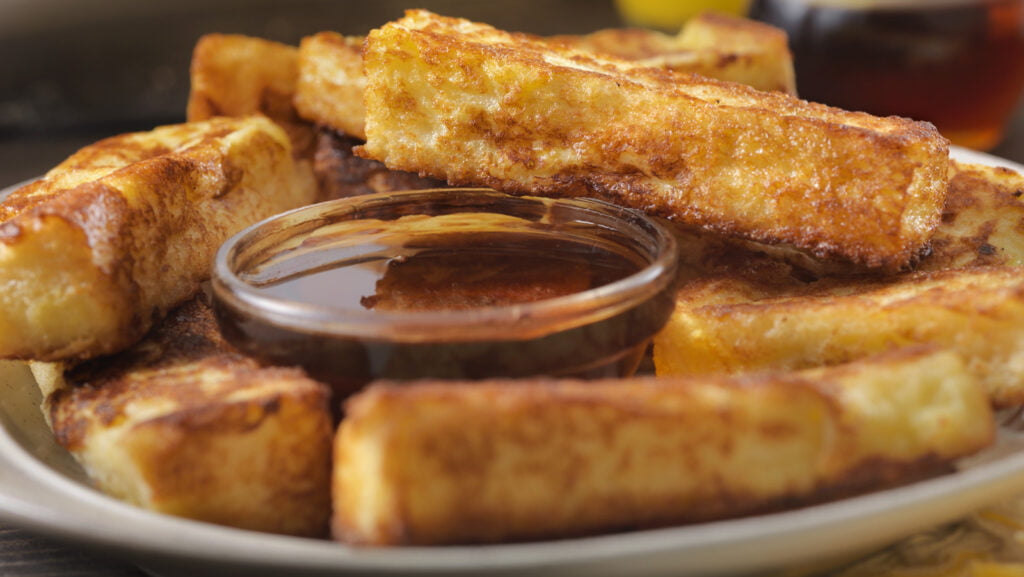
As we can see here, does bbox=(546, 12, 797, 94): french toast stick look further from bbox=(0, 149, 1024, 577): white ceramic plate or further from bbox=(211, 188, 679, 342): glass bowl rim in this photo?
bbox=(0, 149, 1024, 577): white ceramic plate

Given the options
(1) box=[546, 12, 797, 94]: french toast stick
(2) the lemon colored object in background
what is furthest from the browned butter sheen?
(2) the lemon colored object in background

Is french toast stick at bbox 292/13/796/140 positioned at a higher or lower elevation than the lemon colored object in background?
higher

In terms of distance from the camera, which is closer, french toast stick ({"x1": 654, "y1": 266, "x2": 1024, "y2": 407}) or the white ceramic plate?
the white ceramic plate

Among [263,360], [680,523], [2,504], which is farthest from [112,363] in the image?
[680,523]

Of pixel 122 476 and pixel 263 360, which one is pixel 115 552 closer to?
pixel 122 476

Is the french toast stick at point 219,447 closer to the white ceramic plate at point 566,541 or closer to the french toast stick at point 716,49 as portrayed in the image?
the white ceramic plate at point 566,541

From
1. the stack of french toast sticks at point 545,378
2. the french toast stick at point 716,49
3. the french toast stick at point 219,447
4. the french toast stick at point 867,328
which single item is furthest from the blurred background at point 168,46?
the french toast stick at point 219,447

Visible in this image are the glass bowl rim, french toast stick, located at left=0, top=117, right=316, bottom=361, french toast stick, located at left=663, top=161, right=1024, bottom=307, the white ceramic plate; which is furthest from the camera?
french toast stick, located at left=663, top=161, right=1024, bottom=307

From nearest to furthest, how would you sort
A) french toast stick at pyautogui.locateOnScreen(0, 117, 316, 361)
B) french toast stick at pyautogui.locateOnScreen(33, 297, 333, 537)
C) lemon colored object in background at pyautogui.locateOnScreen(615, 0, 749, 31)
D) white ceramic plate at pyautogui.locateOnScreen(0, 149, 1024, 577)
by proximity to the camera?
white ceramic plate at pyautogui.locateOnScreen(0, 149, 1024, 577) < french toast stick at pyautogui.locateOnScreen(33, 297, 333, 537) < french toast stick at pyautogui.locateOnScreen(0, 117, 316, 361) < lemon colored object in background at pyautogui.locateOnScreen(615, 0, 749, 31)
